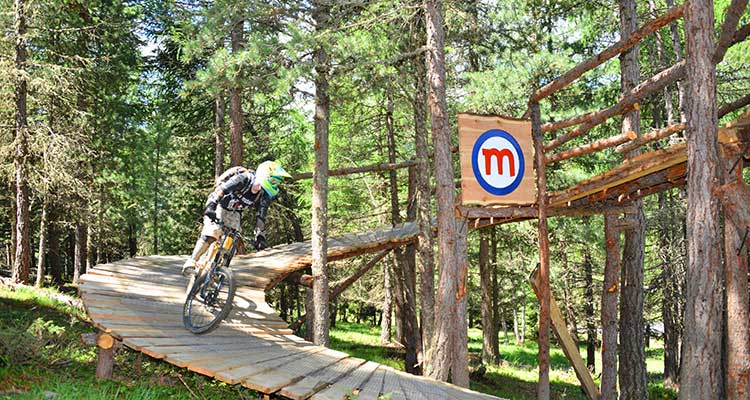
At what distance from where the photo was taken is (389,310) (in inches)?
824

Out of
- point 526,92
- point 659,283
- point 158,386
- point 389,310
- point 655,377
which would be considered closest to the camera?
point 158,386

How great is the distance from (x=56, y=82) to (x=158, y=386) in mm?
11074

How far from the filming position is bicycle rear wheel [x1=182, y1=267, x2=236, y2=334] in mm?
6885

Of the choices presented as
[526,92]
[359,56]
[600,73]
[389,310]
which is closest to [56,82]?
[359,56]

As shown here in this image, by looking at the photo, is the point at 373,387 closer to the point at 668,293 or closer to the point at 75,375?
the point at 75,375

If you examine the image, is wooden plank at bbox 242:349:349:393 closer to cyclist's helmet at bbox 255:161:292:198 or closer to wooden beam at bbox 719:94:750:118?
cyclist's helmet at bbox 255:161:292:198

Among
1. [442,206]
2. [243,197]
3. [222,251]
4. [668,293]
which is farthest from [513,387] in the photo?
[243,197]

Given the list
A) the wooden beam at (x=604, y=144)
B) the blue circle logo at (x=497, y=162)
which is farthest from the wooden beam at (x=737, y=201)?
the blue circle logo at (x=497, y=162)

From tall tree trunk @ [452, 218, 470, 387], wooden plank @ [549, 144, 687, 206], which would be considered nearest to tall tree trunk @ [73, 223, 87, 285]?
tall tree trunk @ [452, 218, 470, 387]

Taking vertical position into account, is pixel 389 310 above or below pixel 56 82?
below

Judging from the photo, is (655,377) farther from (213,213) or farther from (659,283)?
(213,213)

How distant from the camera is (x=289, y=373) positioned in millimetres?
5543

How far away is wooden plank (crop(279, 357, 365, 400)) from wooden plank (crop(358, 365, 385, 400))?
0.33 m

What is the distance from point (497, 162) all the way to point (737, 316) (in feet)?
11.7
